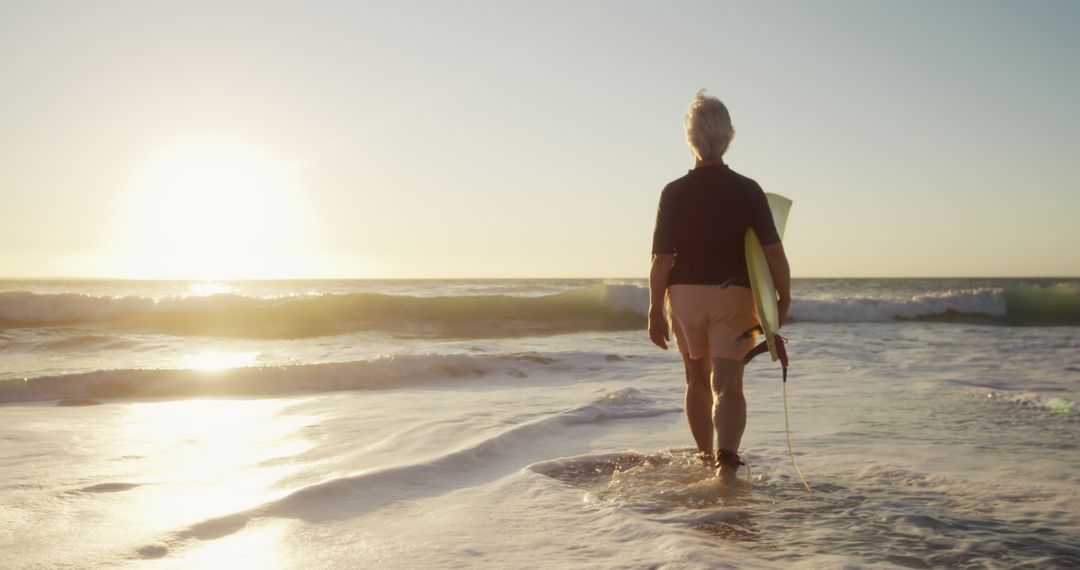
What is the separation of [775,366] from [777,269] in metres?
4.81

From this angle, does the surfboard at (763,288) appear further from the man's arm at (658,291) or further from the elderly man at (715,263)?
the man's arm at (658,291)

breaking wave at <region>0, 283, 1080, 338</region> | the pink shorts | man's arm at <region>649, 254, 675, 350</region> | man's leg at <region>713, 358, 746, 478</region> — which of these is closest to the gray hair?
man's arm at <region>649, 254, 675, 350</region>

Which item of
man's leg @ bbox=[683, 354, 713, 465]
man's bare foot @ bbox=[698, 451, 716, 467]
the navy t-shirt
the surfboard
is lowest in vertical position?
man's bare foot @ bbox=[698, 451, 716, 467]

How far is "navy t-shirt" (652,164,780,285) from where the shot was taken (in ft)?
12.0

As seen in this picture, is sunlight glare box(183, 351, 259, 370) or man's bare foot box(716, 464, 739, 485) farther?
sunlight glare box(183, 351, 259, 370)

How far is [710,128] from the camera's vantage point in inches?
146

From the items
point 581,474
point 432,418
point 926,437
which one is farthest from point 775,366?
point 581,474

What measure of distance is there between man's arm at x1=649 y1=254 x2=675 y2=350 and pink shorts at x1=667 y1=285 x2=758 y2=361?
0.27 feet

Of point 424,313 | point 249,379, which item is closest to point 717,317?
point 249,379

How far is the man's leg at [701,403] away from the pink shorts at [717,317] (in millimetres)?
132

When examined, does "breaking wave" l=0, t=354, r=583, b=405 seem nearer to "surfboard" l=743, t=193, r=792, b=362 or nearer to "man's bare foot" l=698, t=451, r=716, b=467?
"man's bare foot" l=698, t=451, r=716, b=467

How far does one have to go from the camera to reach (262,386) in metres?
6.93

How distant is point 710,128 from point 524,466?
189 cm

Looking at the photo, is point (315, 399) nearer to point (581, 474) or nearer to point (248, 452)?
point (248, 452)
